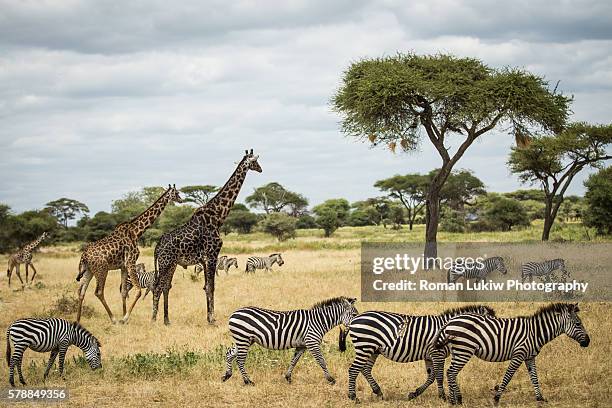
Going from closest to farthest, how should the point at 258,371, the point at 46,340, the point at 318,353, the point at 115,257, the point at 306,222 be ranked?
the point at 318,353 → the point at 46,340 → the point at 258,371 → the point at 115,257 → the point at 306,222

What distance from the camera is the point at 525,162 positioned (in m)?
33.9

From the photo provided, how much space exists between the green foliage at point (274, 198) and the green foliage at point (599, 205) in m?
38.4

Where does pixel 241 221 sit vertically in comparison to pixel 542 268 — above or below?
above

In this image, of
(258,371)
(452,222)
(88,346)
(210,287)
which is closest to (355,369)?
(258,371)

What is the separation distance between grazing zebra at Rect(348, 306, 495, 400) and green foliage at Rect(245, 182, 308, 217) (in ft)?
198

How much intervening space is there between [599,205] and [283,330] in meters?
29.1

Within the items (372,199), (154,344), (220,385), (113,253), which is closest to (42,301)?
(113,253)

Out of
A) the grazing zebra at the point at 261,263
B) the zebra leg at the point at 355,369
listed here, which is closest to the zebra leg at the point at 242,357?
Result: the zebra leg at the point at 355,369

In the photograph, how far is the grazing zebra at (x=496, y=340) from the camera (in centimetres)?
894

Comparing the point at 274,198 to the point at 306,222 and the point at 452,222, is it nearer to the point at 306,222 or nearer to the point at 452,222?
the point at 306,222

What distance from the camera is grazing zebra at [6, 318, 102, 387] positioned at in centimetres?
1030

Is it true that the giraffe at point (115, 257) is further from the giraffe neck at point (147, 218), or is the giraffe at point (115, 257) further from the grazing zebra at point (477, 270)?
the grazing zebra at point (477, 270)

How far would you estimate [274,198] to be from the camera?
232ft

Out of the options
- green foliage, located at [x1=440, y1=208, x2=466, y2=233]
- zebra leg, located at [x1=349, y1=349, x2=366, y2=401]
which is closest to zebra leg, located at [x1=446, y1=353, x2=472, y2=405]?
zebra leg, located at [x1=349, y1=349, x2=366, y2=401]
